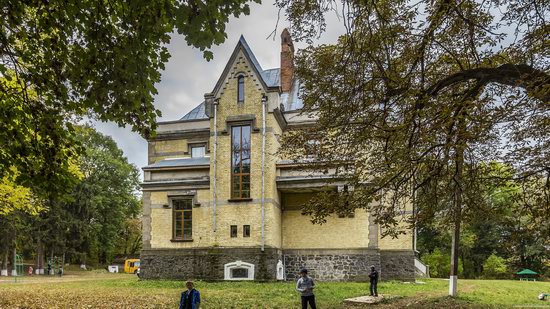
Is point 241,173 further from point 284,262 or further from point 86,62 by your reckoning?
point 86,62

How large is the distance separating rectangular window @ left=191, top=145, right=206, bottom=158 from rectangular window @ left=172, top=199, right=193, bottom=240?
381 centimetres

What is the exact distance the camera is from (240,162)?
81.8 ft

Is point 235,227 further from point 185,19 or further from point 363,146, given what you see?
point 185,19

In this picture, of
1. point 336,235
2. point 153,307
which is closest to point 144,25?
point 153,307

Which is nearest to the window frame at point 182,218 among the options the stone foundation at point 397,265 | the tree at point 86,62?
the stone foundation at point 397,265

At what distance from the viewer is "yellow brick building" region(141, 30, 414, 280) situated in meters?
24.0

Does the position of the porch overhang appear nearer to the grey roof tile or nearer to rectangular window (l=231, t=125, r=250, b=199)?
rectangular window (l=231, t=125, r=250, b=199)

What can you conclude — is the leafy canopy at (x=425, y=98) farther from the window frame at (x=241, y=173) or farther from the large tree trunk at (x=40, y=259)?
the large tree trunk at (x=40, y=259)

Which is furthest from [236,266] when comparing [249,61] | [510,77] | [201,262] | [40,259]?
[40,259]

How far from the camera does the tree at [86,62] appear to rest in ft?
22.7

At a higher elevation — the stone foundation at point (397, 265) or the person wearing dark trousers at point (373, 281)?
the person wearing dark trousers at point (373, 281)

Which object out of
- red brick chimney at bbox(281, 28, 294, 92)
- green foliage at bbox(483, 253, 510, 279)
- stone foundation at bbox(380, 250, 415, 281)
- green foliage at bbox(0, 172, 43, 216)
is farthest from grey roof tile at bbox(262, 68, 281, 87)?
green foliage at bbox(483, 253, 510, 279)

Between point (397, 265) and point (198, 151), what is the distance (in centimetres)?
1447

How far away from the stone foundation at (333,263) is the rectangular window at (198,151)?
28.0ft
